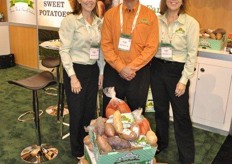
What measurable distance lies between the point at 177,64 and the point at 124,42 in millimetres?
455

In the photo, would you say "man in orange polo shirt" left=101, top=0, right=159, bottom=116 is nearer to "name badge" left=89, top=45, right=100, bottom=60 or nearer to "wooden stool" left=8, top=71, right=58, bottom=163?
"name badge" left=89, top=45, right=100, bottom=60

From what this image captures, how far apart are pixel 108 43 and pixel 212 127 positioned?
67.7 inches

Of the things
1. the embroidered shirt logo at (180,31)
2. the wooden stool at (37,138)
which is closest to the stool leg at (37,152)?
the wooden stool at (37,138)

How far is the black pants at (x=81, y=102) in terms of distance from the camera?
2.14 metres

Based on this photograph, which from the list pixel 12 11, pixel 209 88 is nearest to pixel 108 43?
pixel 209 88

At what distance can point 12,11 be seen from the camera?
17.5 ft

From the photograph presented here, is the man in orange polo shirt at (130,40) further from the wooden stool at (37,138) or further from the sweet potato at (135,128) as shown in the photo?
the wooden stool at (37,138)

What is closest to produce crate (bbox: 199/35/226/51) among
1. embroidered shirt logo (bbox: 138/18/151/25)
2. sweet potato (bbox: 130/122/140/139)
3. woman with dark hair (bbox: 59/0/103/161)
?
embroidered shirt logo (bbox: 138/18/151/25)

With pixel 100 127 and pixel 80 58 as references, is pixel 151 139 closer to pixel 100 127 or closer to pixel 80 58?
pixel 100 127

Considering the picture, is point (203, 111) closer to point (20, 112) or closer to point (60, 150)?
point (60, 150)

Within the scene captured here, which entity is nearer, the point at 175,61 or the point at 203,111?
the point at 175,61

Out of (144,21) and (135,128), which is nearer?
(135,128)

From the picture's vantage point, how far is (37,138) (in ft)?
8.05

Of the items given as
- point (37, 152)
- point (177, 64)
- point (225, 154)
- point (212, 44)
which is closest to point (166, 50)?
point (177, 64)
